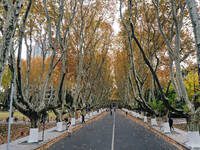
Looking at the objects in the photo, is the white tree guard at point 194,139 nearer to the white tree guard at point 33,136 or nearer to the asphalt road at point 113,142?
the asphalt road at point 113,142

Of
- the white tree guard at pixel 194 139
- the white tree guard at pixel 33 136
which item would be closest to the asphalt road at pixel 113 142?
the white tree guard at pixel 194 139

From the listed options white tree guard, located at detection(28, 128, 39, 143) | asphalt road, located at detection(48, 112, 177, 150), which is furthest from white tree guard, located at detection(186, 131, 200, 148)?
white tree guard, located at detection(28, 128, 39, 143)

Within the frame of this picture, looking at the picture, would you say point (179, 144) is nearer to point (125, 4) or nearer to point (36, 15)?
point (125, 4)

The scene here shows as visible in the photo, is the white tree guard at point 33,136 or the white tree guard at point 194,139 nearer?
the white tree guard at point 194,139

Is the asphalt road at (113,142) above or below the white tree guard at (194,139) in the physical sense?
below

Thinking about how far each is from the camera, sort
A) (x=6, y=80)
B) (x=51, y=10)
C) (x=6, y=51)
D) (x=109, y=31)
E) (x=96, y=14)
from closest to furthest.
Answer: (x=6, y=51) → (x=51, y=10) → (x=96, y=14) → (x=6, y=80) → (x=109, y=31)

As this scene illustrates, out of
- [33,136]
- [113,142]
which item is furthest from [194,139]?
[33,136]

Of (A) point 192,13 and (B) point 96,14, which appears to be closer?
(A) point 192,13

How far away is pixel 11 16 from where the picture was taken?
4.42m

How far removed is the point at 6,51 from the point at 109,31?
2083 cm

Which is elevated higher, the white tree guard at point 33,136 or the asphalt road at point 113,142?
the white tree guard at point 33,136

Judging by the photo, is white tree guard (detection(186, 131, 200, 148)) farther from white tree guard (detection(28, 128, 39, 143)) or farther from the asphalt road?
white tree guard (detection(28, 128, 39, 143))

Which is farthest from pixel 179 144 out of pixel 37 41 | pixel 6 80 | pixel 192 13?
pixel 6 80

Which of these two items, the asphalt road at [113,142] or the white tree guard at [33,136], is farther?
the white tree guard at [33,136]
